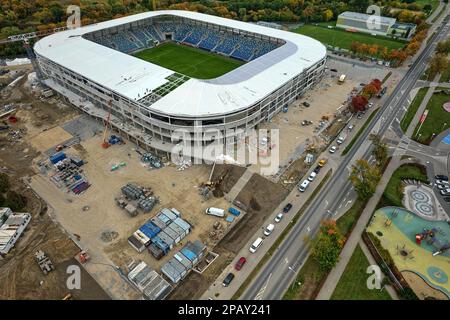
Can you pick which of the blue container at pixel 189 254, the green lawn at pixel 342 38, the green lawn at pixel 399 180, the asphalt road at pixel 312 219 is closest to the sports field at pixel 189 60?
the green lawn at pixel 342 38

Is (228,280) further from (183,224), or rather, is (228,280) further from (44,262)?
(44,262)

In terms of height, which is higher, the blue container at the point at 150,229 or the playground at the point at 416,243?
the blue container at the point at 150,229

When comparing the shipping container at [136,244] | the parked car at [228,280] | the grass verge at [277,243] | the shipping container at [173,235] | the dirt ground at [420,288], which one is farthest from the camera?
the shipping container at [173,235]

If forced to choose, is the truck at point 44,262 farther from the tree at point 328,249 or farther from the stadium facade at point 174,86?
the tree at point 328,249

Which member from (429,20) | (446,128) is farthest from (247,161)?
(429,20)

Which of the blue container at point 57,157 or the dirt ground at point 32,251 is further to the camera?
the blue container at point 57,157

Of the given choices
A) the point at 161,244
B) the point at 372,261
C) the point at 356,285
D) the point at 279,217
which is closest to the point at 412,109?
the point at 372,261
